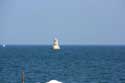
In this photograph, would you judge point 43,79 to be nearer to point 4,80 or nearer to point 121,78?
point 4,80

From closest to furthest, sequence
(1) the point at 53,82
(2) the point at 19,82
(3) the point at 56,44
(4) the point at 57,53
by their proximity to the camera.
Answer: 1. (1) the point at 53,82
2. (2) the point at 19,82
3. (3) the point at 56,44
4. (4) the point at 57,53

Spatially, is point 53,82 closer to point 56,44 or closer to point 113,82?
point 113,82

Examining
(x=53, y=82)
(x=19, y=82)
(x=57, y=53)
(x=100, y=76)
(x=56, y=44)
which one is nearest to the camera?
(x=53, y=82)

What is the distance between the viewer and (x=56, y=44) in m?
149

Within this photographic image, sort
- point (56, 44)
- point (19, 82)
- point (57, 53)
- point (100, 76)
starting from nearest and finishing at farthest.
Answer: point (19, 82)
point (100, 76)
point (56, 44)
point (57, 53)

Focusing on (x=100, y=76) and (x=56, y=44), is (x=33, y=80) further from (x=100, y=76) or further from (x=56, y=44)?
(x=56, y=44)

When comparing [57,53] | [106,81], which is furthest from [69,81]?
[57,53]

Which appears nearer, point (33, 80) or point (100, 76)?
point (33, 80)

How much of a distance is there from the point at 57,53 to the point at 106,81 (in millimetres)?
105568

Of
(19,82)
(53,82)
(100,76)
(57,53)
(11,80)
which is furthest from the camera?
(57,53)

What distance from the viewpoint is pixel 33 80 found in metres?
61.1

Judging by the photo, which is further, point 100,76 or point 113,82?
point 100,76

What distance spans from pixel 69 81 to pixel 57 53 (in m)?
106

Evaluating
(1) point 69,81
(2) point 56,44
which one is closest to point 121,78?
(1) point 69,81
